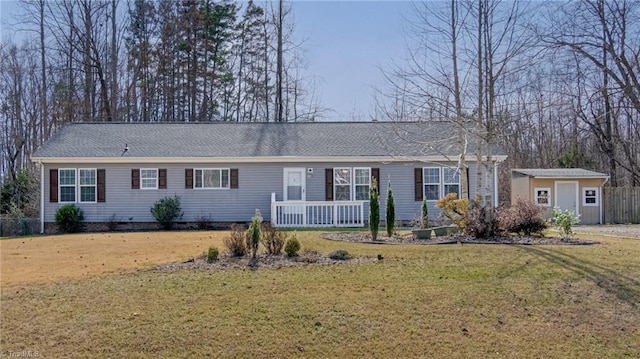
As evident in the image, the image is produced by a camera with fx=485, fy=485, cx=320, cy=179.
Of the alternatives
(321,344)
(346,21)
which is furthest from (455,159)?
(321,344)

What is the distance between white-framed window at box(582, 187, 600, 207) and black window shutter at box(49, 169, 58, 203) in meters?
21.4

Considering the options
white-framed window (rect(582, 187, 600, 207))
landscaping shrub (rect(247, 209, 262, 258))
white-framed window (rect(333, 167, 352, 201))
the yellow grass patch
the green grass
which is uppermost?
white-framed window (rect(333, 167, 352, 201))

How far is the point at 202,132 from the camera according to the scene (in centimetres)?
2084

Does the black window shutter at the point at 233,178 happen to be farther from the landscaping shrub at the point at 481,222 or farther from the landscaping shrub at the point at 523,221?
the landscaping shrub at the point at 523,221

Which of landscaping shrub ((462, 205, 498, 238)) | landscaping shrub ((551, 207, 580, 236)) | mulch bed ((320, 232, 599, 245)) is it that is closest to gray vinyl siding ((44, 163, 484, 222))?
mulch bed ((320, 232, 599, 245))

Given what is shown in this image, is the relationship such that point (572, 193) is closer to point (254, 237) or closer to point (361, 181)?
point (361, 181)

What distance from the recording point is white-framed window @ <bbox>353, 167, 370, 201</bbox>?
18.6 m

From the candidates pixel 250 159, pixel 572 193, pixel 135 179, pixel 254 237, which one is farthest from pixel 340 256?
pixel 572 193

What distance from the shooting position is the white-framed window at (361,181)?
18609 millimetres

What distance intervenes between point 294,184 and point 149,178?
551 cm

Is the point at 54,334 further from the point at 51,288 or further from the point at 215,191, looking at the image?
the point at 215,191

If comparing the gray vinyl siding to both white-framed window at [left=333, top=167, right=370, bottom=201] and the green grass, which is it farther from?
the green grass

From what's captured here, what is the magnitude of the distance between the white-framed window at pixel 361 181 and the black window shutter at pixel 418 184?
1.78 m

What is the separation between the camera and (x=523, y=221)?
474 inches
